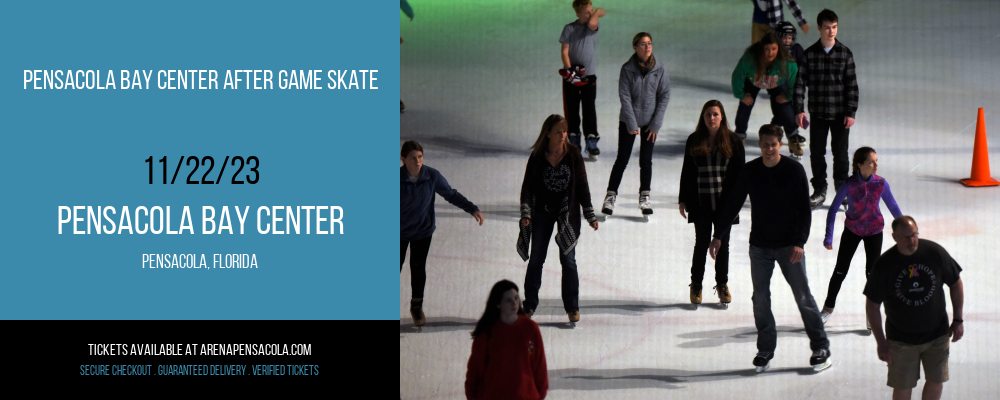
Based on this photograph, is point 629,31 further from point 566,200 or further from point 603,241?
point 566,200

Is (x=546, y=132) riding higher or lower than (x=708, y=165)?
higher

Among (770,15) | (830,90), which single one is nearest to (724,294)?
(830,90)

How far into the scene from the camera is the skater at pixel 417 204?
7.37 metres

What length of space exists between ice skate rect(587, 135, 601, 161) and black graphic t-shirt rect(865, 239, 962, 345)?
17.0 ft

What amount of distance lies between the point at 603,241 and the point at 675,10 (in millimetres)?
9215

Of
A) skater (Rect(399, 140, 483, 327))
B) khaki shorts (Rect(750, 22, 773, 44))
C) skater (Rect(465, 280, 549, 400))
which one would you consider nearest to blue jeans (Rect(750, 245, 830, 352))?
skater (Rect(399, 140, 483, 327))

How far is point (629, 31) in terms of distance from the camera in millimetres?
16344

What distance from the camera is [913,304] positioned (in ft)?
19.3

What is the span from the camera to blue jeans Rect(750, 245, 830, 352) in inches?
267

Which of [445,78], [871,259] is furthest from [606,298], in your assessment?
[445,78]

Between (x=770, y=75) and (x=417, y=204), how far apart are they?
4.15 meters

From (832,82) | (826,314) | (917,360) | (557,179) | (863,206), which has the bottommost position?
(917,360)

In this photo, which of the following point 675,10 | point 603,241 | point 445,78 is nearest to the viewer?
point 603,241

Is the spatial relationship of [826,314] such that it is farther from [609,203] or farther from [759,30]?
[759,30]
